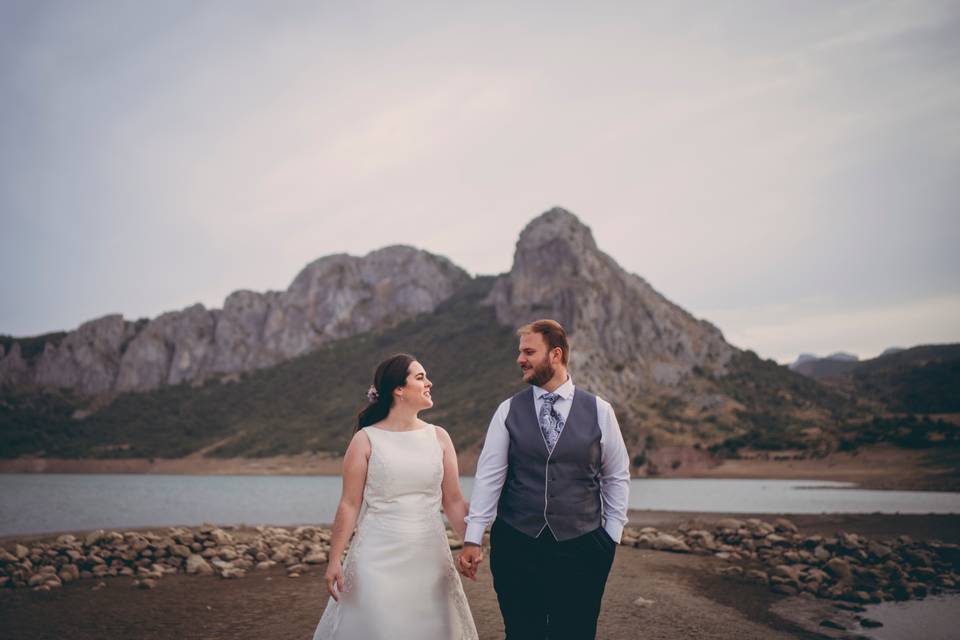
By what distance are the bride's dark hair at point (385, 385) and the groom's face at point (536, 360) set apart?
0.95m

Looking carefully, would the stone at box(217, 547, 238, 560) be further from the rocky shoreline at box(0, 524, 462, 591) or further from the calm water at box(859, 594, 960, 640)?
the calm water at box(859, 594, 960, 640)

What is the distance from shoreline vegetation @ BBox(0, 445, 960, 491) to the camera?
55031 mm

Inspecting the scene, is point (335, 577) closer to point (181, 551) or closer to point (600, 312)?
point (181, 551)

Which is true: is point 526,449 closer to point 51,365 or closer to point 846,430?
point 846,430

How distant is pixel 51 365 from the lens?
19188 centimetres

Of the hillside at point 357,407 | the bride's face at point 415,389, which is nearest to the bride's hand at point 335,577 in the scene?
the bride's face at point 415,389

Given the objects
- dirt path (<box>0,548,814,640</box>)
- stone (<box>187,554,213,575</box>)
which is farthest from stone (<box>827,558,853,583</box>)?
stone (<box>187,554,213,575</box>)

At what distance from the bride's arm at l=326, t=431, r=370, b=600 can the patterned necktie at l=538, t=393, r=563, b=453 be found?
4.32ft

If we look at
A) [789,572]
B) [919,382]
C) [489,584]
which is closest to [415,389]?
[489,584]

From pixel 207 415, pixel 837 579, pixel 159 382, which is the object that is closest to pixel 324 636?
pixel 837 579

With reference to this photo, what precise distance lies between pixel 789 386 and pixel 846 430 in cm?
3120

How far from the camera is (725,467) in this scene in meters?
A: 79.8

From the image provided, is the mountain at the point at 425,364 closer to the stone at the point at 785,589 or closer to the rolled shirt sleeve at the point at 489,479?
the stone at the point at 785,589

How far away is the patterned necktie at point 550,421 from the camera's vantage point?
4.61m
